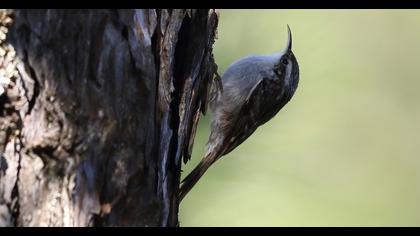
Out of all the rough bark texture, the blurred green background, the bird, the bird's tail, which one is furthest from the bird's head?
the rough bark texture

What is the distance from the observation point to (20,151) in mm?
2109

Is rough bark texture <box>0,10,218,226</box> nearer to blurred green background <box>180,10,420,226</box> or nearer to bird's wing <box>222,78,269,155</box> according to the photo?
bird's wing <box>222,78,269,155</box>

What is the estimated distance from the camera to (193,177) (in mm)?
3941

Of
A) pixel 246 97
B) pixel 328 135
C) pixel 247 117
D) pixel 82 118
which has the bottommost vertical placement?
pixel 328 135

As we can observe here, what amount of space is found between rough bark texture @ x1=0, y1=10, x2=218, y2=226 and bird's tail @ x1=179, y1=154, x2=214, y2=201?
1274 millimetres

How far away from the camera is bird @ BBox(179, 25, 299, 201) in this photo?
4.36m

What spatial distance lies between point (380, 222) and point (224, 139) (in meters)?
1.42

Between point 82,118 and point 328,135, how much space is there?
3332 millimetres

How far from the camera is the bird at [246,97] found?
436 cm

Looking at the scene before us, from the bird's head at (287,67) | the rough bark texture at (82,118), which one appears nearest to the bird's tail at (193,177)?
the bird's head at (287,67)

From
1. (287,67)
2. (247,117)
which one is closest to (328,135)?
(287,67)

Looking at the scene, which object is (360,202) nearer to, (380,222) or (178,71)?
(380,222)

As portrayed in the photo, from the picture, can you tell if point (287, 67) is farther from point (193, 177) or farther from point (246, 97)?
point (193, 177)
